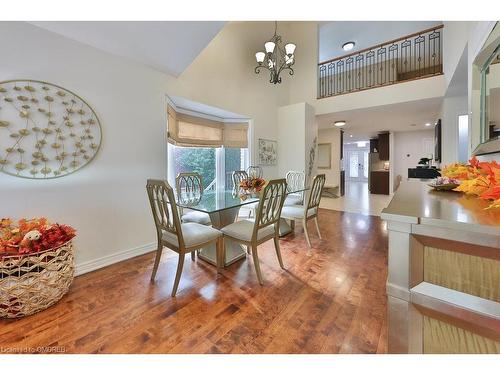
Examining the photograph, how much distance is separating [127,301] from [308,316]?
55.4 inches

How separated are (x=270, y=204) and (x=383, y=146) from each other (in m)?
7.52

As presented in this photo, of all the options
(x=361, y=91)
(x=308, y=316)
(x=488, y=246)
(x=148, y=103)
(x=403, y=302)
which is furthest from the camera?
(x=361, y=91)

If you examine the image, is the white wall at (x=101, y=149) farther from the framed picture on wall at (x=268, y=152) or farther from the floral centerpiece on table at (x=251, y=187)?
the framed picture on wall at (x=268, y=152)

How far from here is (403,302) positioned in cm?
70

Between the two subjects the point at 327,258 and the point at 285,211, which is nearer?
the point at 327,258

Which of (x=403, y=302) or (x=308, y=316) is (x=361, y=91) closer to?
(x=308, y=316)

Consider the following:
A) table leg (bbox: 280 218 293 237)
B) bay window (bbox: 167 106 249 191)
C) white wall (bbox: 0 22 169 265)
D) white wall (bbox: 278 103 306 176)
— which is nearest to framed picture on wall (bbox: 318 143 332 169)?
white wall (bbox: 278 103 306 176)

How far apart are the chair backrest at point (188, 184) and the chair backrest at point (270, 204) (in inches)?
45.3

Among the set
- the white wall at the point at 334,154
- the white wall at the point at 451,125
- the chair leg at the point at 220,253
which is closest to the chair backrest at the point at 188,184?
the chair leg at the point at 220,253

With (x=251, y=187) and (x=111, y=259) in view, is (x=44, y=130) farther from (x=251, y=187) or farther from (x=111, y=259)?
(x=251, y=187)

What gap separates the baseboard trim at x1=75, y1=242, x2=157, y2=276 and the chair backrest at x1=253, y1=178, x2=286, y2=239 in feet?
5.22

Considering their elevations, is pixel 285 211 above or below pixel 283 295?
above

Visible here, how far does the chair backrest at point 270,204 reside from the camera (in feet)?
6.33
